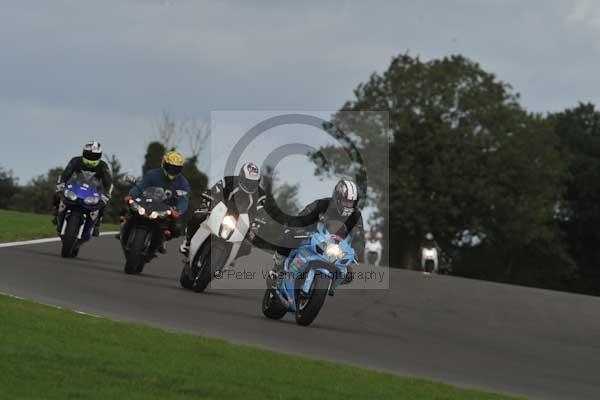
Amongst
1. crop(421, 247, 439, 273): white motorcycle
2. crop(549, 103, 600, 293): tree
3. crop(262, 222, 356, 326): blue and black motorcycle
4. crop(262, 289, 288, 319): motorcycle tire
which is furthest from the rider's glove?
crop(549, 103, 600, 293): tree

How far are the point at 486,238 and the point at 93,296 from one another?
4837cm

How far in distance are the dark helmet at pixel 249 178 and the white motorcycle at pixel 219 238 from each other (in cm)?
41

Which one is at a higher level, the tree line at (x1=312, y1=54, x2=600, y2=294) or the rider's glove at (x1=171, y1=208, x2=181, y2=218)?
the tree line at (x1=312, y1=54, x2=600, y2=294)

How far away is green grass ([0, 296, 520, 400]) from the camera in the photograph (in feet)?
29.0

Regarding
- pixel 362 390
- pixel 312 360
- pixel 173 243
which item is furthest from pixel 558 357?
pixel 173 243

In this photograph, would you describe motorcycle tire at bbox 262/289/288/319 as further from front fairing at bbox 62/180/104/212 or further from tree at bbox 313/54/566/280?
tree at bbox 313/54/566/280

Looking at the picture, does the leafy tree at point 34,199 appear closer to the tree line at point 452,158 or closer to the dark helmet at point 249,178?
the tree line at point 452,158

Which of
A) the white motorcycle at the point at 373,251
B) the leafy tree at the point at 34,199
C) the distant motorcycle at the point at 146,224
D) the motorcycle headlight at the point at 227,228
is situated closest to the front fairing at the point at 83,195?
the distant motorcycle at the point at 146,224

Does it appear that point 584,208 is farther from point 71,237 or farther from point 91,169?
point 91,169

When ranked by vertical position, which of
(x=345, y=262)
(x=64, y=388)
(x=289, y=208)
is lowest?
(x=64, y=388)

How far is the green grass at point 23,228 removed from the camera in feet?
90.1

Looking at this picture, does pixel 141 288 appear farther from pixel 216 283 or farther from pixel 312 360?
pixel 312 360

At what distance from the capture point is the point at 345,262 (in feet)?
48.4

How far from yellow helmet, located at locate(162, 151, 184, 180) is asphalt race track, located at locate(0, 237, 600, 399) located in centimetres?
179
